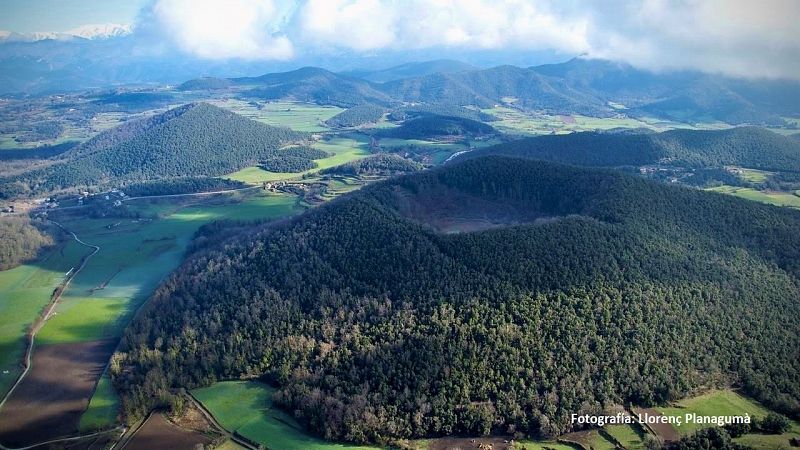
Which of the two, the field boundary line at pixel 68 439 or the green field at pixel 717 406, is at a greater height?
the green field at pixel 717 406

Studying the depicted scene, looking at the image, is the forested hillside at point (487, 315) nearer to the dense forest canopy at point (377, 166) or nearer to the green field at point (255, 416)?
the green field at point (255, 416)

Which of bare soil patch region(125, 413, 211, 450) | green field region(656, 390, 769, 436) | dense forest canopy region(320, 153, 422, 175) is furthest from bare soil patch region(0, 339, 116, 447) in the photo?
dense forest canopy region(320, 153, 422, 175)

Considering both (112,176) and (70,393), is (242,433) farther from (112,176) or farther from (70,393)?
(112,176)

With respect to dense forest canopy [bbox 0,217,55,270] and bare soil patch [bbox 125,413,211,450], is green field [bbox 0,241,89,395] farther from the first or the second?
bare soil patch [bbox 125,413,211,450]

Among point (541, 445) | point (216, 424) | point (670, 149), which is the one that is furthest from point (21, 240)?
point (670, 149)

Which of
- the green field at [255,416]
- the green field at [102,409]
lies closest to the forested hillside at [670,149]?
the green field at [255,416]
